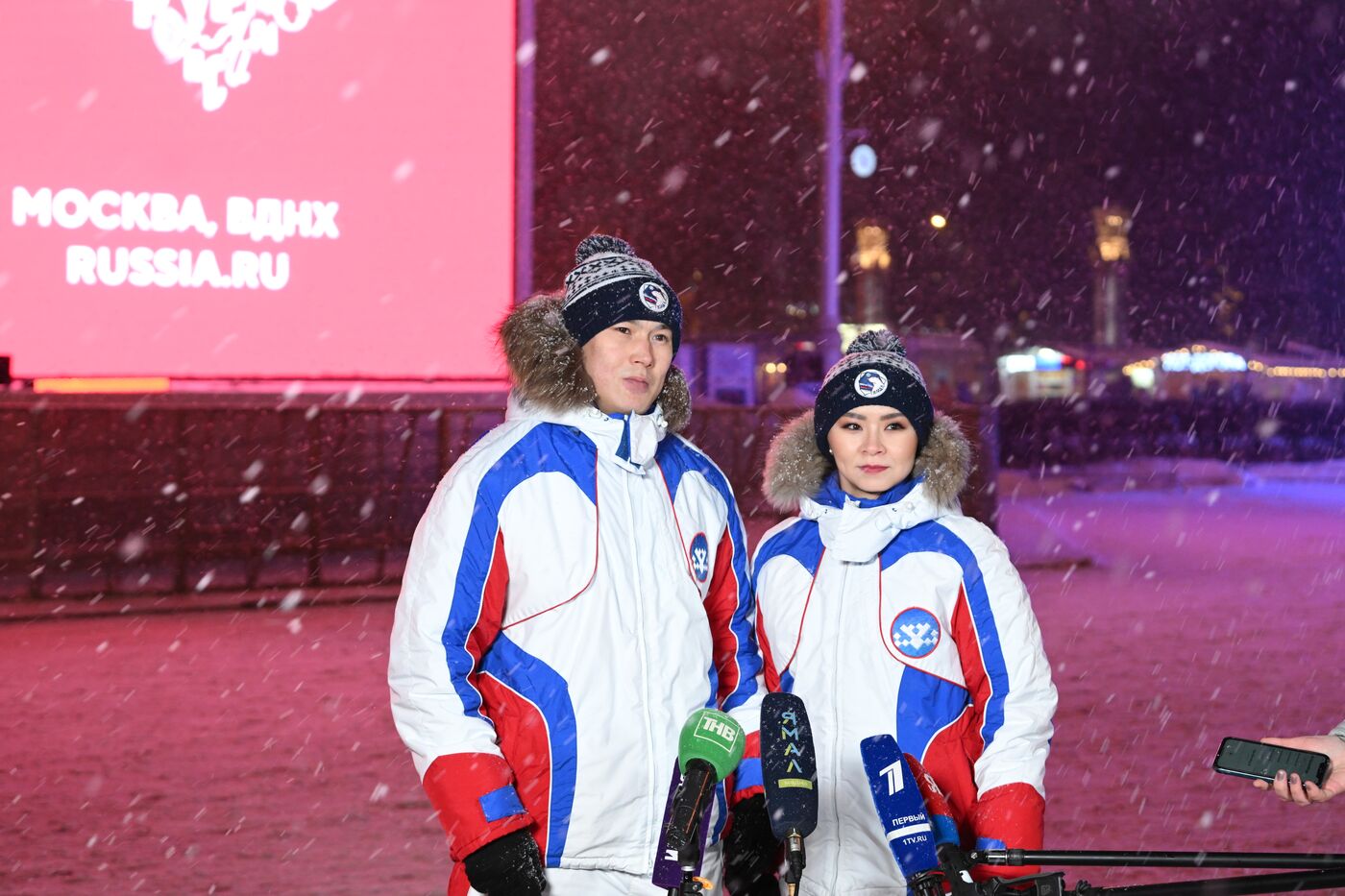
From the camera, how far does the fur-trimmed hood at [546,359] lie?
2795mm

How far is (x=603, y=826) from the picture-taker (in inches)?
104

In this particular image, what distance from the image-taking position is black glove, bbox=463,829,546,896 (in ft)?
8.11

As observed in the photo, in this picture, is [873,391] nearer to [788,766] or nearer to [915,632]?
[915,632]

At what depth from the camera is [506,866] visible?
8.11 feet

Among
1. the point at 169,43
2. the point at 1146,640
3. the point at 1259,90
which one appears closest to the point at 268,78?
the point at 169,43

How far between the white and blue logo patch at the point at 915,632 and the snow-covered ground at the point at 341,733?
79.2 inches

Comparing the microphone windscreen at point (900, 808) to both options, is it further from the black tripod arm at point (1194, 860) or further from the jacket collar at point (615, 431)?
the jacket collar at point (615, 431)

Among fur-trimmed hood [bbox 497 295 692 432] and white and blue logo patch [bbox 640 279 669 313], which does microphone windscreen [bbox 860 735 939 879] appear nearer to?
fur-trimmed hood [bbox 497 295 692 432]

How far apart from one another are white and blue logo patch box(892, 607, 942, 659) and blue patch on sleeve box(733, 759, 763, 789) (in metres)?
0.37

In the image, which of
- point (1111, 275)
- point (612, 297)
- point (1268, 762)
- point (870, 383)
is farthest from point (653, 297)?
point (1111, 275)

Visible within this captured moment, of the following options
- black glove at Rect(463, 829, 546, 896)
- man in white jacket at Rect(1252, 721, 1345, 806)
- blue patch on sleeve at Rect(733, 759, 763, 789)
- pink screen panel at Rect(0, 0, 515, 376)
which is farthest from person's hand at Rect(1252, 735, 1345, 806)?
pink screen panel at Rect(0, 0, 515, 376)

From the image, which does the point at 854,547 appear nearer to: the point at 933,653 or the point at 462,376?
the point at 933,653

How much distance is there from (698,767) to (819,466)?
4.08ft

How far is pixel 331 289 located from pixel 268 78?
186 centimetres
